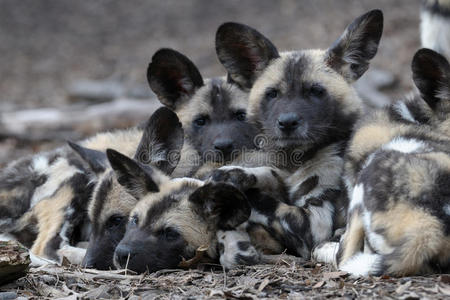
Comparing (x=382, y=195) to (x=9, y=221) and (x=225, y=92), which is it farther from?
(x=9, y=221)

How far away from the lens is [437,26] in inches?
207

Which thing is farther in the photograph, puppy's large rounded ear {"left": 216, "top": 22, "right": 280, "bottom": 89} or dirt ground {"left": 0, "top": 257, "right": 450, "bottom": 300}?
puppy's large rounded ear {"left": 216, "top": 22, "right": 280, "bottom": 89}

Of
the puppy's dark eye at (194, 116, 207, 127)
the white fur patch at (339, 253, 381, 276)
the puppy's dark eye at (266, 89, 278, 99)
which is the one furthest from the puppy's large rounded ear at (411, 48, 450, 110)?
the puppy's dark eye at (194, 116, 207, 127)

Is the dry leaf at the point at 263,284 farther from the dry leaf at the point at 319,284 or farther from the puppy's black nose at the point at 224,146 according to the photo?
the puppy's black nose at the point at 224,146

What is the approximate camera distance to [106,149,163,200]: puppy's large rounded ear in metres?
3.39

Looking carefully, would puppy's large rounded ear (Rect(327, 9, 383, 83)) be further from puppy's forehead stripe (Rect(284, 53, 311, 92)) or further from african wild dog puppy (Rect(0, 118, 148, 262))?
african wild dog puppy (Rect(0, 118, 148, 262))

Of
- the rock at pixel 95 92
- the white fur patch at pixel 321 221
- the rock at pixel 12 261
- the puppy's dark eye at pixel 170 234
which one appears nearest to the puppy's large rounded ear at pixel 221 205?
the puppy's dark eye at pixel 170 234

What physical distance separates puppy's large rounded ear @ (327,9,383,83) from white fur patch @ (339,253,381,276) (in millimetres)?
1330

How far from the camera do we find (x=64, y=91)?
9.85 metres

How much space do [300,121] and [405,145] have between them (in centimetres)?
64

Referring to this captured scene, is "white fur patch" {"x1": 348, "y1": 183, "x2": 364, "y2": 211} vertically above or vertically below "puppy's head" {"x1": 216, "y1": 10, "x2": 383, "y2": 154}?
below

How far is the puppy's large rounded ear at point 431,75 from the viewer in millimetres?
3301

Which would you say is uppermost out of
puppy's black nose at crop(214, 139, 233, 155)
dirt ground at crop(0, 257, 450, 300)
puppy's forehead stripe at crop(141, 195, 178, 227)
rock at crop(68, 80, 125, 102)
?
rock at crop(68, 80, 125, 102)

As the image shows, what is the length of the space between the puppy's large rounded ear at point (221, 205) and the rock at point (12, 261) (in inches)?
30.6
